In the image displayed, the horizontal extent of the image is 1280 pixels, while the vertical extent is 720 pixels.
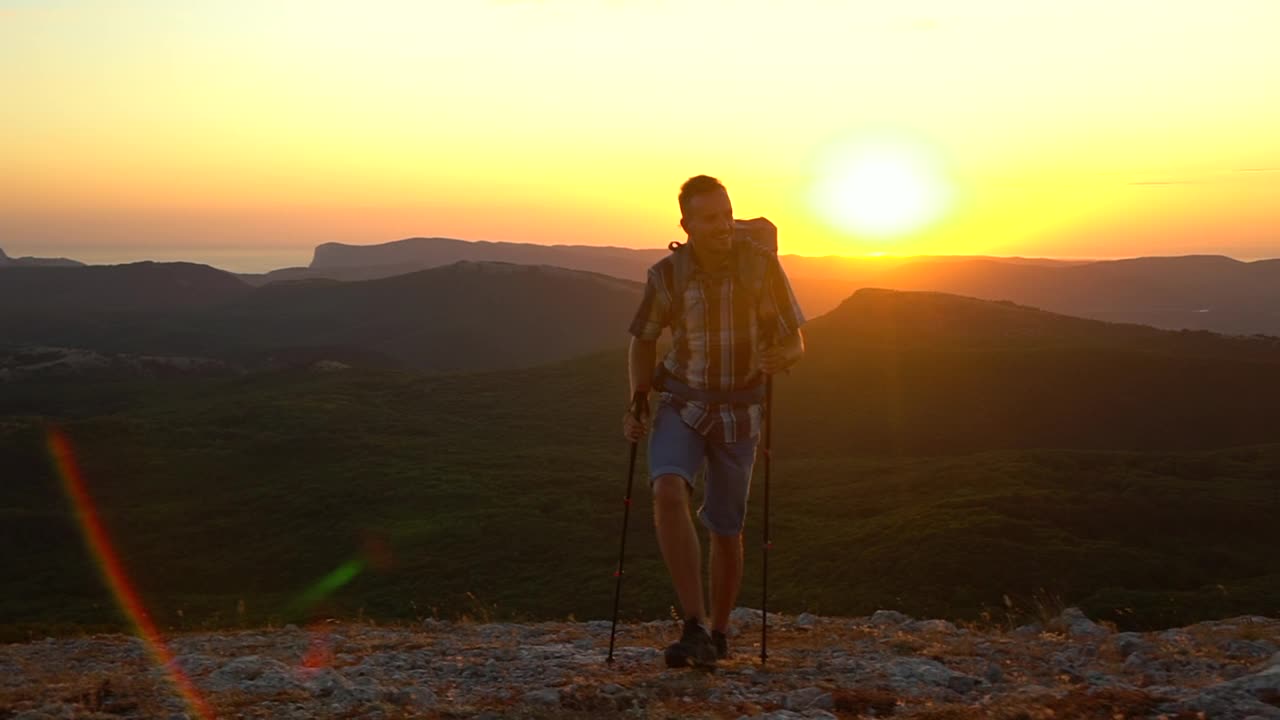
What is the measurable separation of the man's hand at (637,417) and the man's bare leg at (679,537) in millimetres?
402

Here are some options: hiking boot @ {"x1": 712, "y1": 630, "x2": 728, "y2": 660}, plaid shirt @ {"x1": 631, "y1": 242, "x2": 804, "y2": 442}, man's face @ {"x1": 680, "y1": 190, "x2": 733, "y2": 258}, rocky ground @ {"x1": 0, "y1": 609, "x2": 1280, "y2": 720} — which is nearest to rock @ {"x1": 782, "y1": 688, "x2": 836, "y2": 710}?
rocky ground @ {"x1": 0, "y1": 609, "x2": 1280, "y2": 720}

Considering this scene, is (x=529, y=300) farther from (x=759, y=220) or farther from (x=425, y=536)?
(x=759, y=220)

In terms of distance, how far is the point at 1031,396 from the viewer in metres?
59.5

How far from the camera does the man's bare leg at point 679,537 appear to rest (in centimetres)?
702

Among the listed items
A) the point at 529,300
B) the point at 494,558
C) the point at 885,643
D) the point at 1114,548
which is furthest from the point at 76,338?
the point at 885,643

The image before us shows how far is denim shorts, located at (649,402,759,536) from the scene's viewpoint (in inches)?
277

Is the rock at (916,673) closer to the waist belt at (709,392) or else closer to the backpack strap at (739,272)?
the waist belt at (709,392)

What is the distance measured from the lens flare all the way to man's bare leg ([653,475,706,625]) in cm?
310

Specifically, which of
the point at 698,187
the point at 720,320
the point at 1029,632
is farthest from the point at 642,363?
the point at 1029,632

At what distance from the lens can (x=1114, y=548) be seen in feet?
88.2

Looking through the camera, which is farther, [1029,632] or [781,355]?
[1029,632]

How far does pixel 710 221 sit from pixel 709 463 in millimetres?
1728

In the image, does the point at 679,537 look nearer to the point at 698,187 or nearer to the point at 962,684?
the point at 962,684

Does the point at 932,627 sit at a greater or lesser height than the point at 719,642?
lesser
